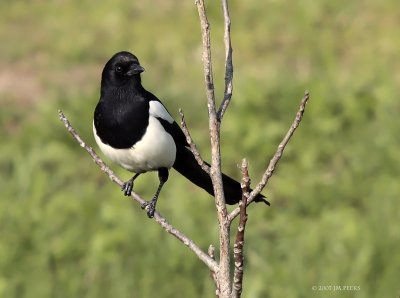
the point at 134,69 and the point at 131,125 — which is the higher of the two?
the point at 134,69

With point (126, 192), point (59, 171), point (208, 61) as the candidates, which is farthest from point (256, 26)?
point (208, 61)

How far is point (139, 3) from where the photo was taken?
38.3ft

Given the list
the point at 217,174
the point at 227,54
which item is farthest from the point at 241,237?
the point at 227,54

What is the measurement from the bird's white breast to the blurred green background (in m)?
2.47

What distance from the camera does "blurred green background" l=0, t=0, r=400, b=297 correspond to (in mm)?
6613

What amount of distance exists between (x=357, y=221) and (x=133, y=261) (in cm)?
173

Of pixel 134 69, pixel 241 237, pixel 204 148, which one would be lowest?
pixel 241 237

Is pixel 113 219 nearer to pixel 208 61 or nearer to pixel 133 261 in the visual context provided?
pixel 133 261

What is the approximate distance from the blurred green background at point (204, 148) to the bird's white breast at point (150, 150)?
2.47 metres

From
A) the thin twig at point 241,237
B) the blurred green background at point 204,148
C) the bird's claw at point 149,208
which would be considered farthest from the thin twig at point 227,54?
the blurred green background at point 204,148

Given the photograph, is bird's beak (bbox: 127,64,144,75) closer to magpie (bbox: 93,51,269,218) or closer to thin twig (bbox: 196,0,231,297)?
magpie (bbox: 93,51,269,218)

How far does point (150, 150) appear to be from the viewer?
12.6 feet

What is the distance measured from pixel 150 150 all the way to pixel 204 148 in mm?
4682

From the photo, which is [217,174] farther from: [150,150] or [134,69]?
[134,69]
